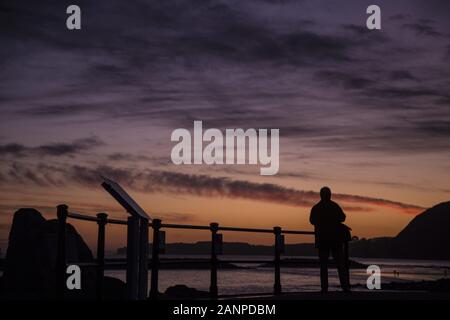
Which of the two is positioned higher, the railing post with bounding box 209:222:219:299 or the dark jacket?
the dark jacket

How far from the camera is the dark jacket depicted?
13938 millimetres

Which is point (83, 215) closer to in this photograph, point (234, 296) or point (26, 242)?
point (234, 296)

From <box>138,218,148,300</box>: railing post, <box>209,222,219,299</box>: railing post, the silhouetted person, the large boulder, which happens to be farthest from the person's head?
the large boulder

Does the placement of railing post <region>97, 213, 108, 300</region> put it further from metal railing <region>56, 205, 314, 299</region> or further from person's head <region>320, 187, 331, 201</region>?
person's head <region>320, 187, 331, 201</region>

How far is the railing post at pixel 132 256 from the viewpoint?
10.1 m

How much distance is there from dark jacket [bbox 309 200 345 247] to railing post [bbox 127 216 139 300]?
15.8ft

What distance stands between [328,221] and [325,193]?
0.54 meters


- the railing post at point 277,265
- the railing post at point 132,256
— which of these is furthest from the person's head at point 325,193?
the railing post at point 132,256

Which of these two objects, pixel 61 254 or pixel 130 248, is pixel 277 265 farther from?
pixel 61 254

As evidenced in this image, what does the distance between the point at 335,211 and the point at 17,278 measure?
9613 centimetres

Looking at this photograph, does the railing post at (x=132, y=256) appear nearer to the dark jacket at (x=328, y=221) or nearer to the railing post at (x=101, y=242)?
the railing post at (x=101, y=242)
